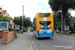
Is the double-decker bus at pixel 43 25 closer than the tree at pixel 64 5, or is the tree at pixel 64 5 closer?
the double-decker bus at pixel 43 25

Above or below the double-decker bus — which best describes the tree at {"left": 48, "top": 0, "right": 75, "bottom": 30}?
above

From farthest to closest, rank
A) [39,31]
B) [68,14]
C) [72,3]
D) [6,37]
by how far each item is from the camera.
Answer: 1. [68,14]
2. [72,3]
3. [39,31]
4. [6,37]

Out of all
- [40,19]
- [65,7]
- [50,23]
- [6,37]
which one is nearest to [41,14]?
[40,19]

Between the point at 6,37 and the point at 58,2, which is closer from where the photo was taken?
the point at 6,37

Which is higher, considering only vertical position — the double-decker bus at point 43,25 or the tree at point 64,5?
the tree at point 64,5

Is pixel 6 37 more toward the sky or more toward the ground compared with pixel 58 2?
more toward the ground

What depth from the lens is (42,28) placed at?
1269 centimetres

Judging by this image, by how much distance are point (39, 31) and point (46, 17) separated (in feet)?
7.12

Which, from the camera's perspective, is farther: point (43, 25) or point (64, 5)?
point (64, 5)

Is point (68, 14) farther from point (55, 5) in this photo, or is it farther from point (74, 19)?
point (74, 19)

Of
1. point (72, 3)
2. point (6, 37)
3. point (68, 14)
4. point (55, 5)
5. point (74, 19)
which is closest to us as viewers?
point (6, 37)

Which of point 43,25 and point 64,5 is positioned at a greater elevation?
point 64,5

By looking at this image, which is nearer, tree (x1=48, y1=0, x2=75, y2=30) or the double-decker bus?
the double-decker bus

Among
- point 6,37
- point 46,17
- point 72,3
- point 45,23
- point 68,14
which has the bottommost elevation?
point 6,37
